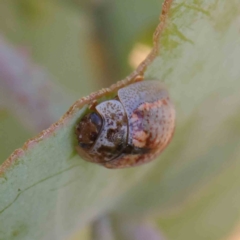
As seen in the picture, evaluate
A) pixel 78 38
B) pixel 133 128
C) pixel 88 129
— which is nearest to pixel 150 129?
pixel 133 128

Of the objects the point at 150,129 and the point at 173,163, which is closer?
the point at 150,129

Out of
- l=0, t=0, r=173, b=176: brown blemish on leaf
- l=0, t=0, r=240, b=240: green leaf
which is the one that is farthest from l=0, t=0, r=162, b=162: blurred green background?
l=0, t=0, r=173, b=176: brown blemish on leaf

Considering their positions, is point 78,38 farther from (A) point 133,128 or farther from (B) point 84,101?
(B) point 84,101

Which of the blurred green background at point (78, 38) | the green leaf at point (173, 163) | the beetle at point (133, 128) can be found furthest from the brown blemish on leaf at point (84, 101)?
the blurred green background at point (78, 38)

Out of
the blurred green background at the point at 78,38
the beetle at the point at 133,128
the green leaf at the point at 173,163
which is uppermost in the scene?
the blurred green background at the point at 78,38

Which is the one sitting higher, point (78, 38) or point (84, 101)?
point (78, 38)

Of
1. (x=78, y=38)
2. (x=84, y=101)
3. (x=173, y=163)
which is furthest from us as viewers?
(x=78, y=38)

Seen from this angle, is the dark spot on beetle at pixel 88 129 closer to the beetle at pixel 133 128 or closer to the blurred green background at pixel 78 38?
the beetle at pixel 133 128

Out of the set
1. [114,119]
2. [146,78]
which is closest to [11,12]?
[114,119]

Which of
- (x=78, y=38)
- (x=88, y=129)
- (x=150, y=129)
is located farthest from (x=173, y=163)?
(x=78, y=38)

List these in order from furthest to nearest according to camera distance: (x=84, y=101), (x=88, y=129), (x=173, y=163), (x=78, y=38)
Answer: (x=78, y=38) < (x=173, y=163) < (x=88, y=129) < (x=84, y=101)
